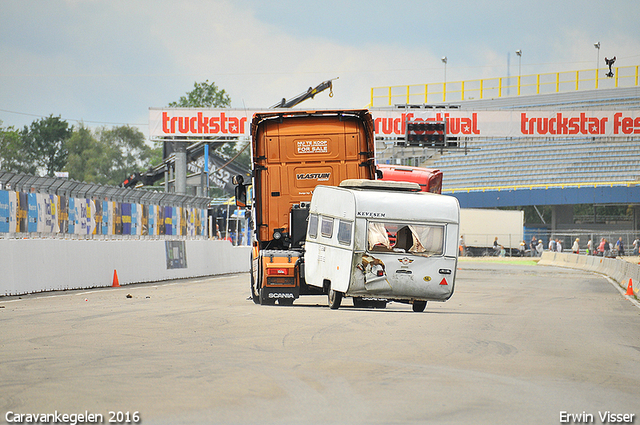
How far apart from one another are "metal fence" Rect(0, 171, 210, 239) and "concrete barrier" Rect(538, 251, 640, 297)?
15.6 meters

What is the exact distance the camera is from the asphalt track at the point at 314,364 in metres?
6.78

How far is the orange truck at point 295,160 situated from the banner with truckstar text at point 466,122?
28994 millimetres

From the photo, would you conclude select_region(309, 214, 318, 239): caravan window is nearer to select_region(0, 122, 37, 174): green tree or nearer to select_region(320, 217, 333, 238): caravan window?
select_region(320, 217, 333, 238): caravan window

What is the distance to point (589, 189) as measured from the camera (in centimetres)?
6806

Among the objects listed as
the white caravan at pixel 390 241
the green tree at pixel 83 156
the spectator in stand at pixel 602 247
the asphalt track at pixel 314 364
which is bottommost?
the spectator in stand at pixel 602 247

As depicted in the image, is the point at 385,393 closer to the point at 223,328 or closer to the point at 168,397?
the point at 168,397

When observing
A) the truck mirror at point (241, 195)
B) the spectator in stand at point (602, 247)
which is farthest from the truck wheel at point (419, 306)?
the spectator in stand at point (602, 247)

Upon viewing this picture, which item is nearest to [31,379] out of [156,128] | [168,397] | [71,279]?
[168,397]

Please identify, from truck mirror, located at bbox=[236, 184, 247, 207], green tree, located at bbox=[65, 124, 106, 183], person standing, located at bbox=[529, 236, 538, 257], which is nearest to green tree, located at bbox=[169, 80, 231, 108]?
green tree, located at bbox=[65, 124, 106, 183]

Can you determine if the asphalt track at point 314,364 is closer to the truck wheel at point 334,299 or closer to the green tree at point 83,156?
the truck wheel at point 334,299

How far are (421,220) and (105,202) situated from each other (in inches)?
565

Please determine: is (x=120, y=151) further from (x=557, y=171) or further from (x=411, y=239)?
(x=411, y=239)

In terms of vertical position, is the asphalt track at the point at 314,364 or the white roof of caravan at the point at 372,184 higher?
the white roof of caravan at the point at 372,184

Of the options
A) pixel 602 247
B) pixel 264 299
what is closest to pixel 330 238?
pixel 264 299
